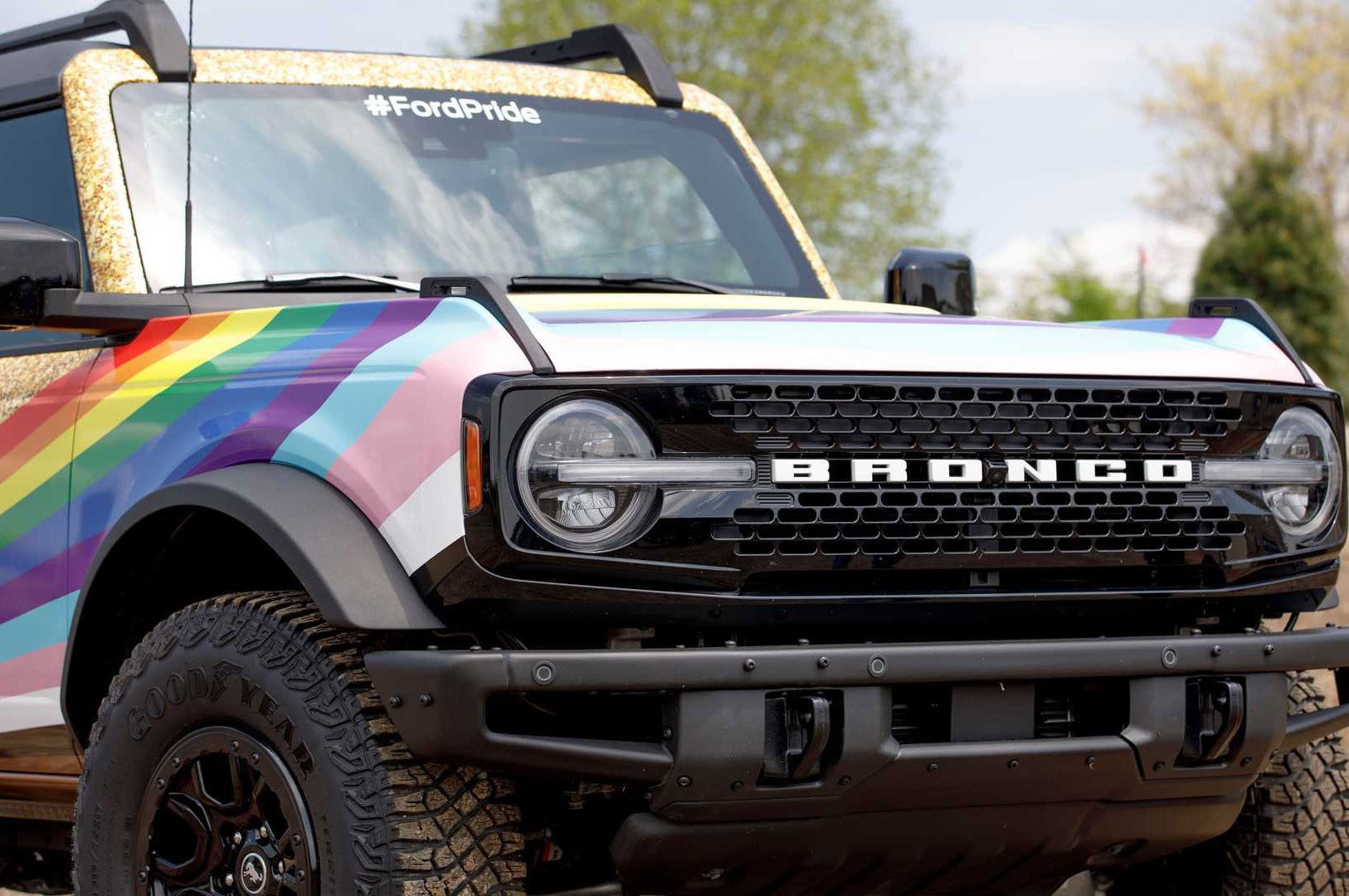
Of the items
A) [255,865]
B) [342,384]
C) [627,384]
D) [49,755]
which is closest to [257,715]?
[255,865]

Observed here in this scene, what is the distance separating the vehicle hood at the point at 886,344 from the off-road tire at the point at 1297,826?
0.74 meters

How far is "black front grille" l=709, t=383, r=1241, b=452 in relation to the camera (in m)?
3.13

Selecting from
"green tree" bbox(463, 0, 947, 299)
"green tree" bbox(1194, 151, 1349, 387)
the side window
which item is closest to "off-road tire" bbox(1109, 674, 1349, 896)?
the side window

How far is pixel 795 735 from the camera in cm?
305

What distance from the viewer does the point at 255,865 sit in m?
3.23

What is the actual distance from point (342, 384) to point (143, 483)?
618mm

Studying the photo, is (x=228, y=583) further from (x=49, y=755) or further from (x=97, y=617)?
(x=49, y=755)

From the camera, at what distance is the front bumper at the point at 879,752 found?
294cm

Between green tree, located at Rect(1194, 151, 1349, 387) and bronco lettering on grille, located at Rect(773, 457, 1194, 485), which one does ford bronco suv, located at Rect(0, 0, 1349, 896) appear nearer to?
bronco lettering on grille, located at Rect(773, 457, 1194, 485)

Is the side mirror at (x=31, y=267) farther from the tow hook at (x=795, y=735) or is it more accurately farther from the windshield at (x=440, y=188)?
the tow hook at (x=795, y=735)

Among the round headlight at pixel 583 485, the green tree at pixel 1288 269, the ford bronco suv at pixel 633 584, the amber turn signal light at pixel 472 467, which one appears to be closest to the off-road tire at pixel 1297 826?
the ford bronco suv at pixel 633 584

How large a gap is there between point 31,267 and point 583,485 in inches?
51.7

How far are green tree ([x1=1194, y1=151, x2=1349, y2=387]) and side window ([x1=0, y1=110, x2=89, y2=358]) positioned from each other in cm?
2102

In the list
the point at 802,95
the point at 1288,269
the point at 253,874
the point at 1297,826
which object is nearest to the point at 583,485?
the point at 253,874
